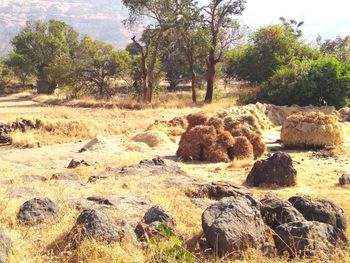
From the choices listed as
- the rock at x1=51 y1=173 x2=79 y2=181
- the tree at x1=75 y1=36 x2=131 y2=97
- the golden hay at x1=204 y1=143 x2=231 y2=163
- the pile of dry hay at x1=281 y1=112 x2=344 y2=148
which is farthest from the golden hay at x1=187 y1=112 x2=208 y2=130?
the tree at x1=75 y1=36 x2=131 y2=97

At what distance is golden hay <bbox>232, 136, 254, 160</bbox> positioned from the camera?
12.9 metres

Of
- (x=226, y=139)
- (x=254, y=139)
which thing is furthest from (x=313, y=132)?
(x=226, y=139)

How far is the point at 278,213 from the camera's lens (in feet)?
18.6

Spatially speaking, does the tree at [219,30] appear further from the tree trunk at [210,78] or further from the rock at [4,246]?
the rock at [4,246]

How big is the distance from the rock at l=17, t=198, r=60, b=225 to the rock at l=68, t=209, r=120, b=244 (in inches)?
36.2

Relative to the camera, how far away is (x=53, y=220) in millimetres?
5938

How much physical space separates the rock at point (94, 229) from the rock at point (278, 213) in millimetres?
1813

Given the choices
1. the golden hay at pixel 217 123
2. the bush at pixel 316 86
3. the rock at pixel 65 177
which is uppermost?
the bush at pixel 316 86

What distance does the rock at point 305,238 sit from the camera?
15.7ft

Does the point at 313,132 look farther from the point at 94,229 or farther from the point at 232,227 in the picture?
the point at 94,229

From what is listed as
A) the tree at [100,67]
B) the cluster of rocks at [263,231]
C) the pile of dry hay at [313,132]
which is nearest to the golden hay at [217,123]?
the pile of dry hay at [313,132]

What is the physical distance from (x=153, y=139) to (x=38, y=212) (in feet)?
30.6

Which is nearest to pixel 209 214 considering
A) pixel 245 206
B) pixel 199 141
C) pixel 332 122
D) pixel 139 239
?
pixel 245 206

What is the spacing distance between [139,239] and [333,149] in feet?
31.8
